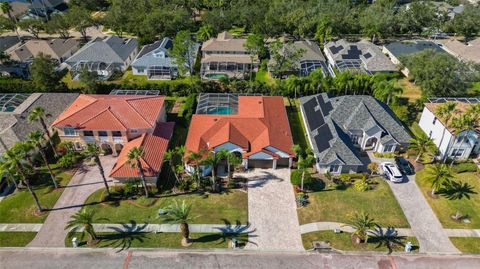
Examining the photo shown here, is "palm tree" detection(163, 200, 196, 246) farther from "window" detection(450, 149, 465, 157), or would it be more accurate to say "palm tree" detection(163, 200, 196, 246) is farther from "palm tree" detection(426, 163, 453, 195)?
"window" detection(450, 149, 465, 157)

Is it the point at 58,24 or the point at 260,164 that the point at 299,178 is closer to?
the point at 260,164

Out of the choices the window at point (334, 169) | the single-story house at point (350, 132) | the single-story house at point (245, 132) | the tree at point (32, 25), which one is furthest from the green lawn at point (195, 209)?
the tree at point (32, 25)

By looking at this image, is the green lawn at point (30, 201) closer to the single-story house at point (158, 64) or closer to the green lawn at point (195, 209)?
the green lawn at point (195, 209)

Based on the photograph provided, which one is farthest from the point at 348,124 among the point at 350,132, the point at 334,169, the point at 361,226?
the point at 361,226

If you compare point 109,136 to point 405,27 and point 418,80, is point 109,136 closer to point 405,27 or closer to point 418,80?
point 418,80

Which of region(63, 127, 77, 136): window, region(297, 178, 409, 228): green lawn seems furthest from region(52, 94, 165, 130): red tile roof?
region(297, 178, 409, 228): green lawn

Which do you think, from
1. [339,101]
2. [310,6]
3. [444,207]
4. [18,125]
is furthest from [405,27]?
[18,125]
